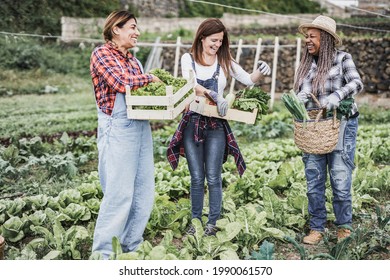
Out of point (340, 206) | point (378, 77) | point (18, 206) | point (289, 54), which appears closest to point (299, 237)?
point (340, 206)

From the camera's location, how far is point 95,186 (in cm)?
495

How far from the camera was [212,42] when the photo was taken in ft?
12.2

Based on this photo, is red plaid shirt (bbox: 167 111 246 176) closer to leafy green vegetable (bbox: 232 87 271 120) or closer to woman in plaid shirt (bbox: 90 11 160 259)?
leafy green vegetable (bbox: 232 87 271 120)

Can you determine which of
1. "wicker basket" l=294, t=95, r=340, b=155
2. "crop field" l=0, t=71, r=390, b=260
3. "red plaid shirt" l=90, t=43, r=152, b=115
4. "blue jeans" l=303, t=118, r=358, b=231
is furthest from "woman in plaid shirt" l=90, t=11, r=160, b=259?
"blue jeans" l=303, t=118, r=358, b=231

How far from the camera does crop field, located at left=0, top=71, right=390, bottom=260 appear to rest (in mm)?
3672

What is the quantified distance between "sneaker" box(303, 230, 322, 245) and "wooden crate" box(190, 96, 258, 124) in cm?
94

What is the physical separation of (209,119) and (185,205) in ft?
3.27

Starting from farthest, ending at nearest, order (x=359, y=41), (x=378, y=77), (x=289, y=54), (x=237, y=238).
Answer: (x=289, y=54)
(x=359, y=41)
(x=378, y=77)
(x=237, y=238)

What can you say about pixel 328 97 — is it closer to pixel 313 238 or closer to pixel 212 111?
pixel 212 111

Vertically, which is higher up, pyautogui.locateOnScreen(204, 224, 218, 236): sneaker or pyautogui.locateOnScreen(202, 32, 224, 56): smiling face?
pyautogui.locateOnScreen(202, 32, 224, 56): smiling face

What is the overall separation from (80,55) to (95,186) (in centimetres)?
1045
